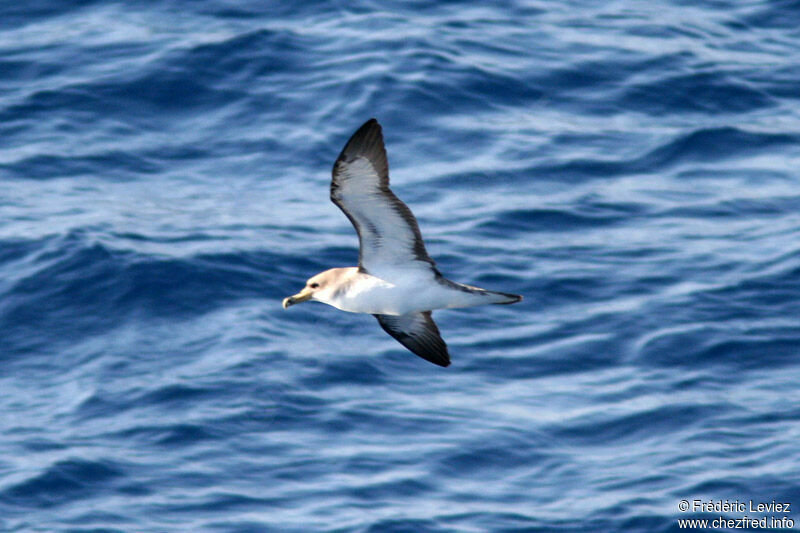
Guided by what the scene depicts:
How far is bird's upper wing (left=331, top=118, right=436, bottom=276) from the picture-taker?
9.88m

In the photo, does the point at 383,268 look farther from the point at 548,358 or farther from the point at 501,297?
the point at 548,358

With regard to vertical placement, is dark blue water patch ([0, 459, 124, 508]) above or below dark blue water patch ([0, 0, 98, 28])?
below

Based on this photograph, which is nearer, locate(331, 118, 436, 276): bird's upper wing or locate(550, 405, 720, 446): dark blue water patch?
locate(331, 118, 436, 276): bird's upper wing

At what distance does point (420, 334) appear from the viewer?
1158 cm

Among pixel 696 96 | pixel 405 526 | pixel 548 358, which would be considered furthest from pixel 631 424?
pixel 696 96

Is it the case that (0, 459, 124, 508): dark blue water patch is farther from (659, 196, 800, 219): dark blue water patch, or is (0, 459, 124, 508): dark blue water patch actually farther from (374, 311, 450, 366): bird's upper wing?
(659, 196, 800, 219): dark blue water patch

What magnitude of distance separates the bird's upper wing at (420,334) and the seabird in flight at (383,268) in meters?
0.51

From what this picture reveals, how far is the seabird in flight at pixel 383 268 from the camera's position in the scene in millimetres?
10125

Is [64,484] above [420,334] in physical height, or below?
below

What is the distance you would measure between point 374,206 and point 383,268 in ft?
2.16

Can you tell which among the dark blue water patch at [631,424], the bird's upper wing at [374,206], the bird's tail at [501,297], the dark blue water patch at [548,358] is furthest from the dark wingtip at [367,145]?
the dark blue water patch at [548,358]

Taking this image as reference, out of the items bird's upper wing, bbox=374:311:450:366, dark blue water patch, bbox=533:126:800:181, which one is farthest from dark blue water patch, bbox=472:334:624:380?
dark blue water patch, bbox=533:126:800:181

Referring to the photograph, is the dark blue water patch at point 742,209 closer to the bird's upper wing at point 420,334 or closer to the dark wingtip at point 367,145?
the bird's upper wing at point 420,334

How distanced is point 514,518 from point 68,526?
13.5ft
